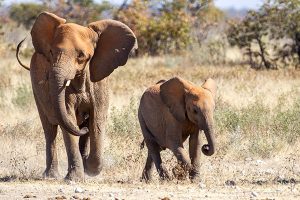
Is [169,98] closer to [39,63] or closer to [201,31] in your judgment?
[39,63]

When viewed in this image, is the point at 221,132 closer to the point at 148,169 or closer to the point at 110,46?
the point at 148,169

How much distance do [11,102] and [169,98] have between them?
24.1ft

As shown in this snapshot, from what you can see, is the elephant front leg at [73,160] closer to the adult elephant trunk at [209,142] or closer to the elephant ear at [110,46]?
the elephant ear at [110,46]

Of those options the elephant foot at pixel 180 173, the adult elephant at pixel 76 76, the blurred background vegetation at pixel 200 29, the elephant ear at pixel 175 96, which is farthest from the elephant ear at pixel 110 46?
the blurred background vegetation at pixel 200 29

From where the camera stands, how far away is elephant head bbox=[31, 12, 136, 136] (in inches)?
457

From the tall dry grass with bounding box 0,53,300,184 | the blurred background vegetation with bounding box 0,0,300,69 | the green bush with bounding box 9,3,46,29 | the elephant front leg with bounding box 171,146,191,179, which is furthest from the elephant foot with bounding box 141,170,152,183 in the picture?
the green bush with bounding box 9,3,46,29

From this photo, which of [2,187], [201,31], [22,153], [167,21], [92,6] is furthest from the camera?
[92,6]

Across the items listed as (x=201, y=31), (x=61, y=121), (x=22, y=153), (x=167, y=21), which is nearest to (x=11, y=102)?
(x=22, y=153)

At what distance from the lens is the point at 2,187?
1131 centimetres

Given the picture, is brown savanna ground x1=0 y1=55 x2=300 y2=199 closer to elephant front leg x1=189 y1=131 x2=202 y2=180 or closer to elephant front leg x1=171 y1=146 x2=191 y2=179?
elephant front leg x1=171 y1=146 x2=191 y2=179

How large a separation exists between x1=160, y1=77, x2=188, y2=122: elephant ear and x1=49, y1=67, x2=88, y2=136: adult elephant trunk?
1.35 metres

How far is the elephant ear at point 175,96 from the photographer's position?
12.5 metres

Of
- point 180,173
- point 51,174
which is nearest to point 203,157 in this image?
point 51,174

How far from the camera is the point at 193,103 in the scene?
12.3 m
